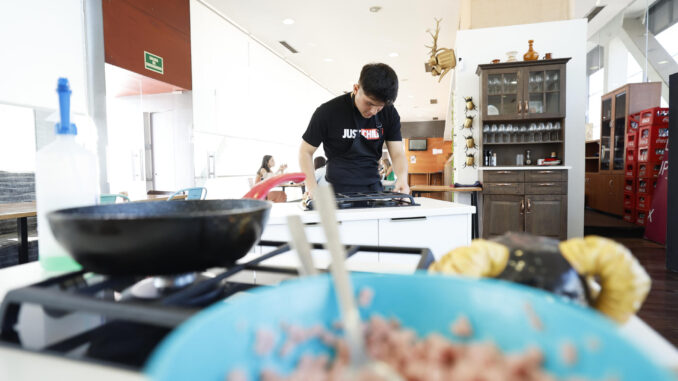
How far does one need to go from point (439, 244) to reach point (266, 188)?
79 cm

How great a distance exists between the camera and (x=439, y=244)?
154cm

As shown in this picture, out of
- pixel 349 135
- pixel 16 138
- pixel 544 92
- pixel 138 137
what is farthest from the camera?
pixel 138 137

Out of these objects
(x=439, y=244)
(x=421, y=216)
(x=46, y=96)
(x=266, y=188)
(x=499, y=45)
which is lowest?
(x=439, y=244)

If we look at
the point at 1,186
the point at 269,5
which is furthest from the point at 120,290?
the point at 269,5

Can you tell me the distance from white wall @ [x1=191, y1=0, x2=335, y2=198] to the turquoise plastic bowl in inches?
211

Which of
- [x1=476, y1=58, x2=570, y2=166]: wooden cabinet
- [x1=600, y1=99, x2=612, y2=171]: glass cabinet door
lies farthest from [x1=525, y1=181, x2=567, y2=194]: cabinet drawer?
[x1=600, y1=99, x2=612, y2=171]: glass cabinet door

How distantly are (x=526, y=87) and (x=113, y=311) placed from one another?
4.99 meters

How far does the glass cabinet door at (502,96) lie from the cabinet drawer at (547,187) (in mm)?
882

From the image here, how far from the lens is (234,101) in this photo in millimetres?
6172

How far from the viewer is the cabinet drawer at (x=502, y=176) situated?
4254 mm

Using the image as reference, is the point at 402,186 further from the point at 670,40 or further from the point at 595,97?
the point at 595,97

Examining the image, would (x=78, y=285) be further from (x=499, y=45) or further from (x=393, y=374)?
(x=499, y=45)

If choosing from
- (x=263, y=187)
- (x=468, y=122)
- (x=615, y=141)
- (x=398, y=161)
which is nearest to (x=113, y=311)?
(x=263, y=187)

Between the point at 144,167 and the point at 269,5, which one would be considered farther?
the point at 269,5
